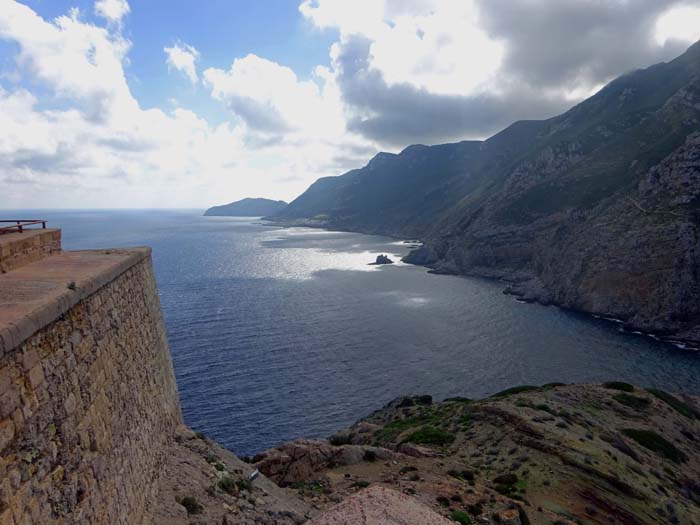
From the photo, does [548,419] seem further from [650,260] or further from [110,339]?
[650,260]

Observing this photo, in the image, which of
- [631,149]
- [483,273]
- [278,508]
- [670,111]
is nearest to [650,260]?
[483,273]

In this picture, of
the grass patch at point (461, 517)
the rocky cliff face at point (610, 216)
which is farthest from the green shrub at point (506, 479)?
the rocky cliff face at point (610, 216)

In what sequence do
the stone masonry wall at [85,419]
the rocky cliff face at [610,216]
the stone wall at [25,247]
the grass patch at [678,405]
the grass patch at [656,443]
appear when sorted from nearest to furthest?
the stone masonry wall at [85,419] < the stone wall at [25,247] < the grass patch at [656,443] < the grass patch at [678,405] < the rocky cliff face at [610,216]

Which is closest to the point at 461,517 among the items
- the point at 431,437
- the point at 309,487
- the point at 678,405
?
the point at 309,487

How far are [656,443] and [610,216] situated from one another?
83157 millimetres

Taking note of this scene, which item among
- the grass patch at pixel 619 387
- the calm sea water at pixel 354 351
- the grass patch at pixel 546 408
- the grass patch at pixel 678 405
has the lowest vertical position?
the calm sea water at pixel 354 351

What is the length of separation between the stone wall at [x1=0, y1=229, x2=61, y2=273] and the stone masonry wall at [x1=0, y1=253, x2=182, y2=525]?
2.46 m

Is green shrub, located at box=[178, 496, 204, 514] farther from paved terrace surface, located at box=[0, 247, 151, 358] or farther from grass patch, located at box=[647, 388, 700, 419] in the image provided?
grass patch, located at box=[647, 388, 700, 419]

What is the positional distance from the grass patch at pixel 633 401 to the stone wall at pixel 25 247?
145 feet

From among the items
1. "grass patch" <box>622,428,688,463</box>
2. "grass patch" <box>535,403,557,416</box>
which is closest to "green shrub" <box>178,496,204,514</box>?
"grass patch" <box>535,403,557,416</box>

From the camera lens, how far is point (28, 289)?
30.6 ft

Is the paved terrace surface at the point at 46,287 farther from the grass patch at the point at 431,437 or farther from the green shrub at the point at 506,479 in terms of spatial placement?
the grass patch at the point at 431,437

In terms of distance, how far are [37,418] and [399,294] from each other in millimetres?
100171

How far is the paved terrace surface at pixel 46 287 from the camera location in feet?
23.3
